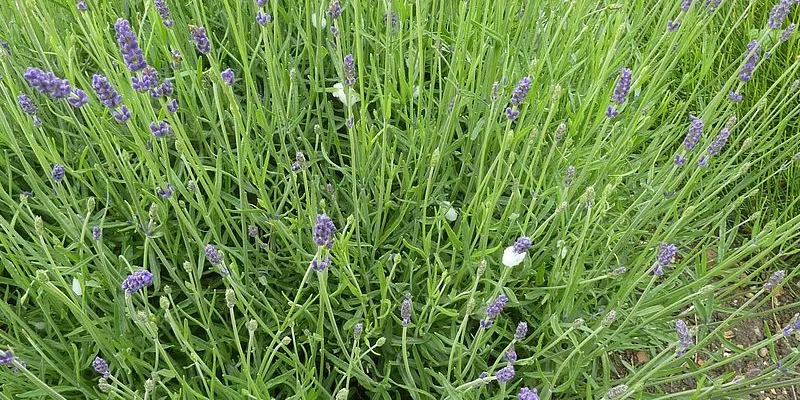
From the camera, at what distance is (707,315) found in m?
1.47

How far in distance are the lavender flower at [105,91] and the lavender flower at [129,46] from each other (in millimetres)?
48

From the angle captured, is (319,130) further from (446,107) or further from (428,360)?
(428,360)

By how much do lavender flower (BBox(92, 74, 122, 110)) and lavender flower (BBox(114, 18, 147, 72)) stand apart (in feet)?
0.16

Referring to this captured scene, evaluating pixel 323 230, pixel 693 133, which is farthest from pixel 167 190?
pixel 693 133

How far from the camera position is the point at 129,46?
3.24 ft

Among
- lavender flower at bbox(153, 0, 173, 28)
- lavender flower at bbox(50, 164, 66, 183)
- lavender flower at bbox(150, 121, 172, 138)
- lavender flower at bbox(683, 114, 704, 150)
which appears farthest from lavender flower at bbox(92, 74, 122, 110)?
lavender flower at bbox(683, 114, 704, 150)

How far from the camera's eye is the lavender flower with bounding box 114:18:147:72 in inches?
38.1

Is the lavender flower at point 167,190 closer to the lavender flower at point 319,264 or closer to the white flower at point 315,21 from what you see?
Result: the lavender flower at point 319,264

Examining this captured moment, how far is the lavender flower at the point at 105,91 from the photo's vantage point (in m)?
0.95

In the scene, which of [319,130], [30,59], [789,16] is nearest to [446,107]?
[319,130]

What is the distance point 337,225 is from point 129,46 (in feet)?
2.64

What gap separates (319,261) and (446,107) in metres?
0.82

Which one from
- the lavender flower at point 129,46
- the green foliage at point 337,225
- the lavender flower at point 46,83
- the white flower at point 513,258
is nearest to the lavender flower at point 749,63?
the green foliage at point 337,225

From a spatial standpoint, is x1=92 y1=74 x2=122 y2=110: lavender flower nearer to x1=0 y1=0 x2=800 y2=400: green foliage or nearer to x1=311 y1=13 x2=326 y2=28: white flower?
x1=0 y1=0 x2=800 y2=400: green foliage
